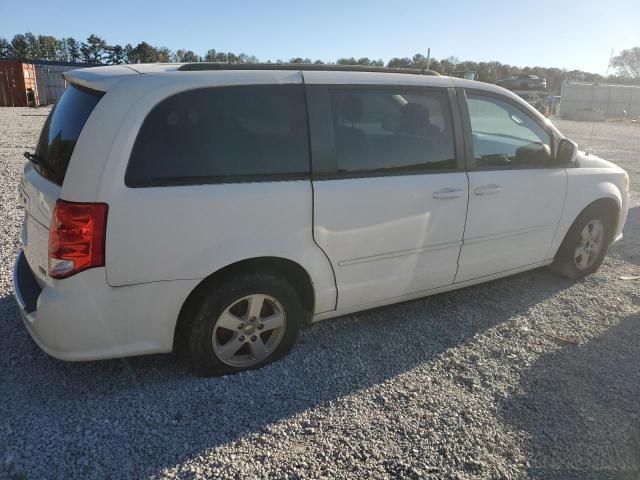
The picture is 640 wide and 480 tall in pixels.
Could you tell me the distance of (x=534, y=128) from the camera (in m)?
4.15

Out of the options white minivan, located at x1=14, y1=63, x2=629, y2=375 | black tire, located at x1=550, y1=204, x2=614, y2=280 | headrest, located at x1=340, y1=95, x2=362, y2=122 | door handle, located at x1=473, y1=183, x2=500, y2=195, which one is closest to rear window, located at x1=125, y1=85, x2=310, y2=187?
white minivan, located at x1=14, y1=63, x2=629, y2=375

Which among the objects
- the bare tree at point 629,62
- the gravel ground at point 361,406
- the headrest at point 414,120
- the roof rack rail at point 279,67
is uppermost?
the bare tree at point 629,62

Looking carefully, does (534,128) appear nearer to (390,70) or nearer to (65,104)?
(390,70)

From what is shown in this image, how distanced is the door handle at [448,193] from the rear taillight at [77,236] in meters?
2.11

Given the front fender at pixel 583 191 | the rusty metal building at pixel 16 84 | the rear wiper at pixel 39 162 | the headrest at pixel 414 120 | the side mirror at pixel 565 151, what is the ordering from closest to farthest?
the rear wiper at pixel 39 162, the headrest at pixel 414 120, the side mirror at pixel 565 151, the front fender at pixel 583 191, the rusty metal building at pixel 16 84

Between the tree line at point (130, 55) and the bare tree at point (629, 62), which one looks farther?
the bare tree at point (629, 62)

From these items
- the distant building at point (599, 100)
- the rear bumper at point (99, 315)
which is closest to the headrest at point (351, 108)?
the rear bumper at point (99, 315)

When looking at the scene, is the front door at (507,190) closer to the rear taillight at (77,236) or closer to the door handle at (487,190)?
the door handle at (487,190)

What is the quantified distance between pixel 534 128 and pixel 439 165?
1183 millimetres

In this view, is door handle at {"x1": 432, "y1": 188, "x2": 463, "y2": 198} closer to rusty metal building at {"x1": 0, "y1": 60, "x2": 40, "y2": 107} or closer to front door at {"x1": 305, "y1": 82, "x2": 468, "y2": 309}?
front door at {"x1": 305, "y1": 82, "x2": 468, "y2": 309}

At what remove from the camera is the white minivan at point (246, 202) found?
2.54 metres

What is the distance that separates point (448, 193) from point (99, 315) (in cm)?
233

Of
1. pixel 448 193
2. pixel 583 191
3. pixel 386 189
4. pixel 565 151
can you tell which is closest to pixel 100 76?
pixel 386 189

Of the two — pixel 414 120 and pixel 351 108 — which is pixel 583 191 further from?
pixel 351 108
